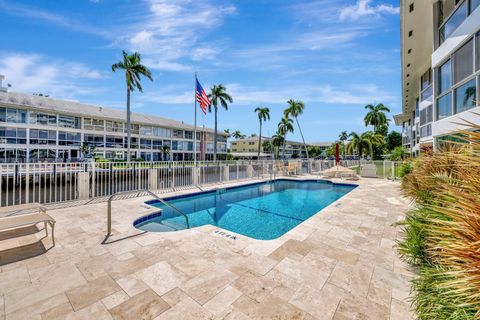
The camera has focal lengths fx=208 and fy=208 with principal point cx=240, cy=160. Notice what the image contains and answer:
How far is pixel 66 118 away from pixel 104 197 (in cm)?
2810

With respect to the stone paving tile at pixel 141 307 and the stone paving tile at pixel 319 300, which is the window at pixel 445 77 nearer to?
the stone paving tile at pixel 319 300

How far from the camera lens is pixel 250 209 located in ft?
28.2

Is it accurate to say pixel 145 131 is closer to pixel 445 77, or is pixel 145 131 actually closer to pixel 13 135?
pixel 13 135

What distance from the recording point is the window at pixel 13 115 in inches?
921

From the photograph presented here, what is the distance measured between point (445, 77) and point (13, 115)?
38693 millimetres

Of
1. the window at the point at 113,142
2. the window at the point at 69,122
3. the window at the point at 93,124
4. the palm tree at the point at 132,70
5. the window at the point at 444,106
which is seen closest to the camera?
the window at the point at 444,106

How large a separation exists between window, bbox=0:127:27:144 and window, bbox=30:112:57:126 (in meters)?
1.62

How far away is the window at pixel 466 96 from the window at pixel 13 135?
38.3 m

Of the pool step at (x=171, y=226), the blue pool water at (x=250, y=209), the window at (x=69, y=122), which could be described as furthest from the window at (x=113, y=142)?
the pool step at (x=171, y=226)

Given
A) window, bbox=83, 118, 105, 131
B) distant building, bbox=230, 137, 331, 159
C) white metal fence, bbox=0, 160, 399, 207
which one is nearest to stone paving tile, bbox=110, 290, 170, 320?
white metal fence, bbox=0, 160, 399, 207

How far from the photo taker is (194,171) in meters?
11.4

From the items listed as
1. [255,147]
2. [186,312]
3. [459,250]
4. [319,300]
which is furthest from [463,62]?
[255,147]

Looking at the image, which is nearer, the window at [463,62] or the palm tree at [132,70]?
the window at [463,62]

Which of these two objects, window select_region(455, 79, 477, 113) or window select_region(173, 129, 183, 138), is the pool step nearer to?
window select_region(455, 79, 477, 113)
